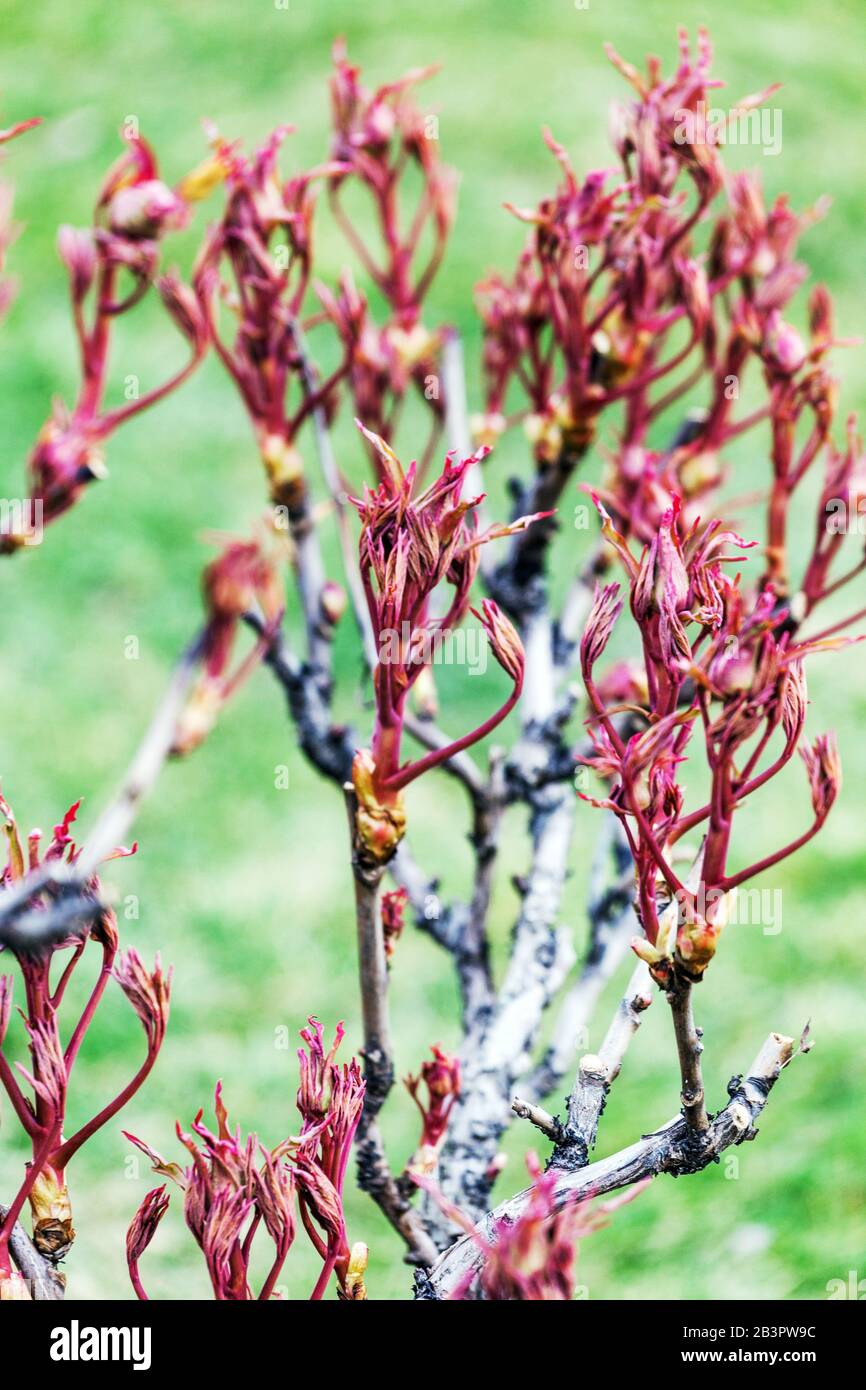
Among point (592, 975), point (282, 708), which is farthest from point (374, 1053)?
point (282, 708)

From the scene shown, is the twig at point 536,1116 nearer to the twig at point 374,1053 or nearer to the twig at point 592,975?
the twig at point 374,1053

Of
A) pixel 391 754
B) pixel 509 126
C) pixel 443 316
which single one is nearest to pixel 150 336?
pixel 443 316

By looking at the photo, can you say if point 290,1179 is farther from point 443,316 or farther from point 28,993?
point 443,316

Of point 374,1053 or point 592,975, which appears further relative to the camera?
point 592,975

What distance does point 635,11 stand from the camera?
461 cm

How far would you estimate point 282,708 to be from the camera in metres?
3.05

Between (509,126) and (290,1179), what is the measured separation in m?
3.87

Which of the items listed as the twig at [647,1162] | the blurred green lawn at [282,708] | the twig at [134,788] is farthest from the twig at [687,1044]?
the blurred green lawn at [282,708]

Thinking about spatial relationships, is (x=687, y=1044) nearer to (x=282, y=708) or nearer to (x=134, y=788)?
(x=134, y=788)

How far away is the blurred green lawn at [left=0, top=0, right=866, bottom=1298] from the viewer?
6.50 ft

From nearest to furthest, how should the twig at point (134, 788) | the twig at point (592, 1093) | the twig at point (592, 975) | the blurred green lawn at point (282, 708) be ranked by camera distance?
the twig at point (134, 788) < the twig at point (592, 1093) < the twig at point (592, 975) < the blurred green lawn at point (282, 708)

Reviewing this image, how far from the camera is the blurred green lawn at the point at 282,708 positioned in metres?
→ 1.98

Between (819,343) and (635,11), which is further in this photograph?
(635,11)
